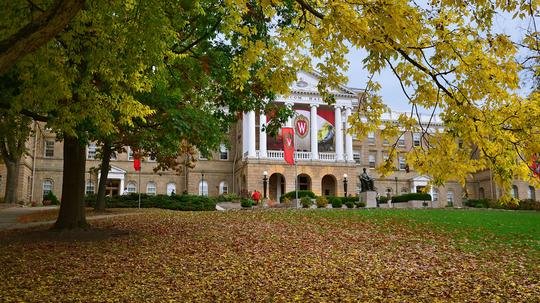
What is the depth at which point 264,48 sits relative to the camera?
23.7ft

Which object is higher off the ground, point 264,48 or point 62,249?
point 264,48

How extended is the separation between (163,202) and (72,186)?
1791cm

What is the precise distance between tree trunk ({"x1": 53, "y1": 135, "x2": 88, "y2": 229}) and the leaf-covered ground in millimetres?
767

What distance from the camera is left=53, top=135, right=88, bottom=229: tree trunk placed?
48.4 ft

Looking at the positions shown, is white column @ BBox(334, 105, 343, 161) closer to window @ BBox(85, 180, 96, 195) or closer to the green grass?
window @ BBox(85, 180, 96, 195)

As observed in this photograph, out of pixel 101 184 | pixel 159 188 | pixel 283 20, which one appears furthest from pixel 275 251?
pixel 159 188

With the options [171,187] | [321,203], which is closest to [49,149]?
[171,187]

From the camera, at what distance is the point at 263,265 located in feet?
35.7

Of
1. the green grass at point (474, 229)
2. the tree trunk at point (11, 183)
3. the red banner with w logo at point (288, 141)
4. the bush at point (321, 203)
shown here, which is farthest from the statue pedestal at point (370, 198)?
the tree trunk at point (11, 183)

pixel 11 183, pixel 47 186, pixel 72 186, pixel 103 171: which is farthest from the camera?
pixel 47 186

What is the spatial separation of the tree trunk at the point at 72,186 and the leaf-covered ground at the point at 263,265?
77 cm

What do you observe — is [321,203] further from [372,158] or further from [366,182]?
[372,158]

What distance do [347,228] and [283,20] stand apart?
29.9 feet

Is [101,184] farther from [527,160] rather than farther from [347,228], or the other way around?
[527,160]
